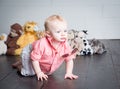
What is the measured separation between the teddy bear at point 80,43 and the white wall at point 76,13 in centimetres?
68

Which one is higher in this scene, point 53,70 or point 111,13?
point 111,13

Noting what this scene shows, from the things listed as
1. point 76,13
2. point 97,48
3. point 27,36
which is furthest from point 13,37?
point 76,13

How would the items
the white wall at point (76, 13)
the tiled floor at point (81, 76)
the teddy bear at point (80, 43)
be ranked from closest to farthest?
the tiled floor at point (81, 76) < the teddy bear at point (80, 43) < the white wall at point (76, 13)

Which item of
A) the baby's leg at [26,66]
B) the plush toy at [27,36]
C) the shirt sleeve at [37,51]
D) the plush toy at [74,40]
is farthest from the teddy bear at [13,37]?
the shirt sleeve at [37,51]

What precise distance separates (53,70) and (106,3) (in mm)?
1521

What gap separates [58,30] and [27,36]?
83 centimetres

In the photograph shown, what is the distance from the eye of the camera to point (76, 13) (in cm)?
299

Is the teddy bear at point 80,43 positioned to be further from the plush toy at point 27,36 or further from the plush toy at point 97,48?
the plush toy at point 27,36

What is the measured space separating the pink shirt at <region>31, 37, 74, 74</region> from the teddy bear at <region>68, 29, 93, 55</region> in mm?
637

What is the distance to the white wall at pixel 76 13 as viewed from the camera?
295cm

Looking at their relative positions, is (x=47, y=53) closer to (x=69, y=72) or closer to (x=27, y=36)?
(x=69, y=72)

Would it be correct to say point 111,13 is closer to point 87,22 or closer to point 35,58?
point 87,22

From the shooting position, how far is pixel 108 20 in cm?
297

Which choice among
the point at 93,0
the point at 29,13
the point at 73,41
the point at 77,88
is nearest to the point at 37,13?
the point at 29,13
